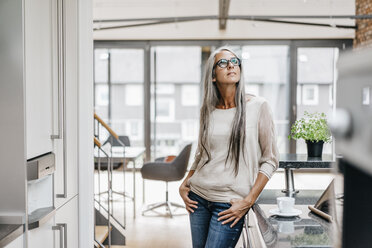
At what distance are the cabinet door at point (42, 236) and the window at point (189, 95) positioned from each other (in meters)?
6.50

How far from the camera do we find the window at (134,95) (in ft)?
27.6

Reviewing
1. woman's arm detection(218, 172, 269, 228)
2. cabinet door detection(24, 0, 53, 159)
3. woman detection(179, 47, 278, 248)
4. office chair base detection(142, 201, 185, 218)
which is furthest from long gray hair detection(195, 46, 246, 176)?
office chair base detection(142, 201, 185, 218)

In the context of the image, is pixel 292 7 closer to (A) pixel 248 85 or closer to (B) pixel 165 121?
(A) pixel 248 85

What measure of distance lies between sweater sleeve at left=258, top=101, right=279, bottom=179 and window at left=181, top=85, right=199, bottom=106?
259 inches

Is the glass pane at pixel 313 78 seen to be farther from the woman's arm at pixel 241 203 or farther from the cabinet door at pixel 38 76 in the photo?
the cabinet door at pixel 38 76

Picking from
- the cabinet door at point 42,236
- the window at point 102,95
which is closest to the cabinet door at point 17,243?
the cabinet door at point 42,236

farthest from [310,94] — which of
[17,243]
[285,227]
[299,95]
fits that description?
[17,243]

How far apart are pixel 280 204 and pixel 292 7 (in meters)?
6.74

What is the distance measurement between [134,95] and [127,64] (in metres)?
0.63

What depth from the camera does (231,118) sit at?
1.98m

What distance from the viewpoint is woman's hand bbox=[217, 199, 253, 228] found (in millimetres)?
1875

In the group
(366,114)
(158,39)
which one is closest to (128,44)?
(158,39)

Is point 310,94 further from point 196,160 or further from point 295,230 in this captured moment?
point 295,230

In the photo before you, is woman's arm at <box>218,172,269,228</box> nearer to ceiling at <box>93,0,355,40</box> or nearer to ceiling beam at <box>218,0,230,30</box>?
ceiling beam at <box>218,0,230,30</box>
